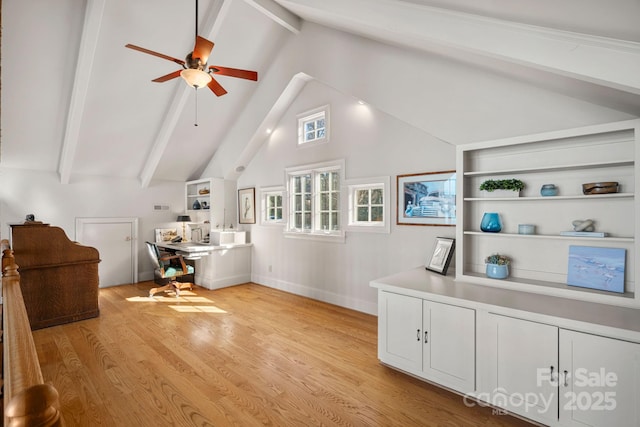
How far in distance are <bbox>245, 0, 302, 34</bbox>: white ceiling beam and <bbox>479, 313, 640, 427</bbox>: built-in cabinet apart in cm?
402

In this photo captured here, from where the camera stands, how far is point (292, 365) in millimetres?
2803

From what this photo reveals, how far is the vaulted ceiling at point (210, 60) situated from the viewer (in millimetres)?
1683

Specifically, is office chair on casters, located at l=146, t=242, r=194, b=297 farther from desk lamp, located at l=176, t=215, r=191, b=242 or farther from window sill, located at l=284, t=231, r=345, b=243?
window sill, located at l=284, t=231, r=345, b=243

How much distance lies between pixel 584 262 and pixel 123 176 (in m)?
7.11

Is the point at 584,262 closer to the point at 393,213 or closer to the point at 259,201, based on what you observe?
the point at 393,213

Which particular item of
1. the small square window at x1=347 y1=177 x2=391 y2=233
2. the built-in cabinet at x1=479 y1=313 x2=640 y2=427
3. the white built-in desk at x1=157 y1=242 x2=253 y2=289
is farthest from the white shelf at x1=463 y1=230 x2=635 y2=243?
the white built-in desk at x1=157 y1=242 x2=253 y2=289

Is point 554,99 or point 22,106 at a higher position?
point 22,106

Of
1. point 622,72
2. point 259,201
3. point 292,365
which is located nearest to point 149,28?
point 259,201

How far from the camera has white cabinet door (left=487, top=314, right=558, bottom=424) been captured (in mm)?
1938

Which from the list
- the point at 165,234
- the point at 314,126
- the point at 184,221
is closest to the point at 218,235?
the point at 184,221

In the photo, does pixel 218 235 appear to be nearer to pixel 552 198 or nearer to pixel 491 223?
pixel 491 223

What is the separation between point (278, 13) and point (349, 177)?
7.49ft

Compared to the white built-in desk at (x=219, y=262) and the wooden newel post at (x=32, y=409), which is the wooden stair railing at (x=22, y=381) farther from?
the white built-in desk at (x=219, y=262)

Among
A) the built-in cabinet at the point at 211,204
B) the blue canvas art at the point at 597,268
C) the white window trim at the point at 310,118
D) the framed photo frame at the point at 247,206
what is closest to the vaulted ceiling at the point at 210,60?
the built-in cabinet at the point at 211,204
